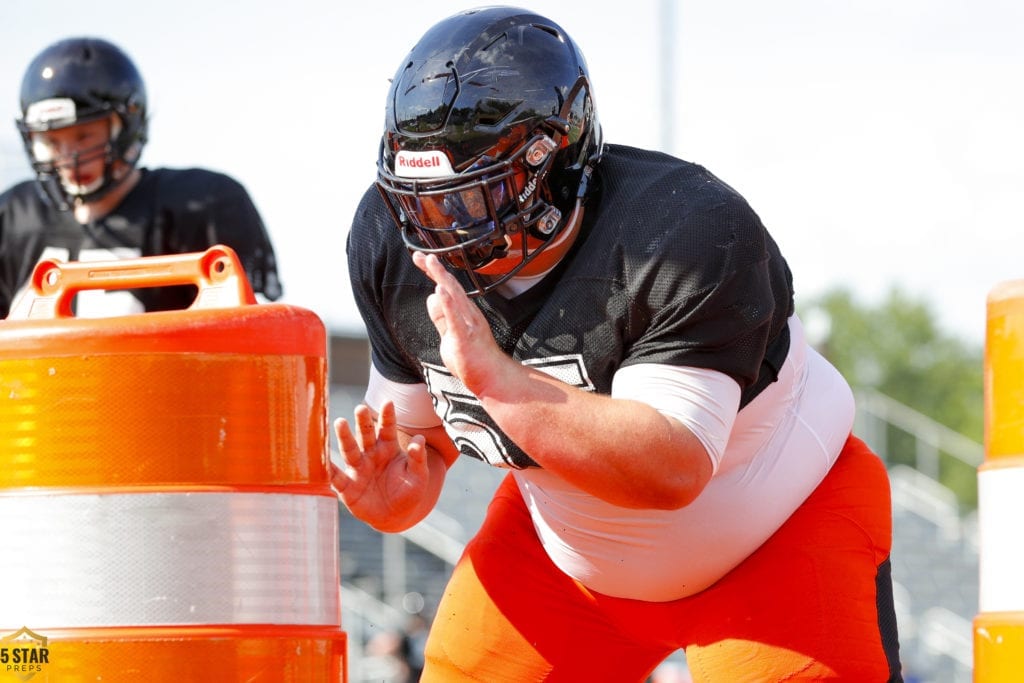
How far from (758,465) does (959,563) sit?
18.0 m

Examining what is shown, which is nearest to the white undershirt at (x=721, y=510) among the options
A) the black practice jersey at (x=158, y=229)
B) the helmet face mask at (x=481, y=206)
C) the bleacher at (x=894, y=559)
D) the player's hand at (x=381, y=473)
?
the player's hand at (x=381, y=473)

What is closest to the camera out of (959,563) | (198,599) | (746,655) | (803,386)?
(198,599)

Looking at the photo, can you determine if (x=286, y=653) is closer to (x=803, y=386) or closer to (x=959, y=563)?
(x=803, y=386)

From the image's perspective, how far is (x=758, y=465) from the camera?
9.91ft

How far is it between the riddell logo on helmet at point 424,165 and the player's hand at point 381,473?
0.52 meters

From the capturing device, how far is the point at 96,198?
15.7ft

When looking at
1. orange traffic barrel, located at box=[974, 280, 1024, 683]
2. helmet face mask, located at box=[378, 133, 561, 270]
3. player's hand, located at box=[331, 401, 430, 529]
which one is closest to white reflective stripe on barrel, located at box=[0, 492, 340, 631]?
player's hand, located at box=[331, 401, 430, 529]

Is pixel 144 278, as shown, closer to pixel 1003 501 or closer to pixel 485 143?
pixel 485 143

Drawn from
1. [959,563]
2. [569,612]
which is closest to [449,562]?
[959,563]

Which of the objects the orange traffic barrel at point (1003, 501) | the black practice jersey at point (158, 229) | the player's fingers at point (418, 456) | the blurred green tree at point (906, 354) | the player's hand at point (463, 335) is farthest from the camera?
the blurred green tree at point (906, 354)

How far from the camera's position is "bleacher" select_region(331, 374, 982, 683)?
A: 1374 cm

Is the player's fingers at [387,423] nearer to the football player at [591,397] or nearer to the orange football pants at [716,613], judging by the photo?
the football player at [591,397]

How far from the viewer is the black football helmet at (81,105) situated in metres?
4.77

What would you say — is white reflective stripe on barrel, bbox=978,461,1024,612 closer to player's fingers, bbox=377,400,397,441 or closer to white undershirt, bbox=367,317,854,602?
white undershirt, bbox=367,317,854,602
